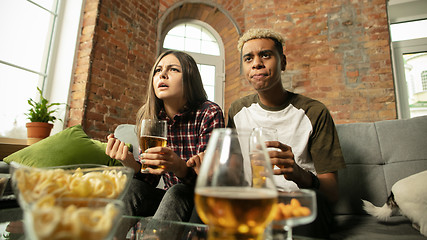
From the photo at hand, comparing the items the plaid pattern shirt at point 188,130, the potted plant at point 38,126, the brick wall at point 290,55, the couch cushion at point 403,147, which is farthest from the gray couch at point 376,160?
the potted plant at point 38,126

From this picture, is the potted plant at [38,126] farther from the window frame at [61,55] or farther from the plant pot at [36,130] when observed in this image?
the window frame at [61,55]

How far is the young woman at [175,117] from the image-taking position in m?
1.18

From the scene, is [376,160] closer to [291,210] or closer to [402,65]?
[291,210]

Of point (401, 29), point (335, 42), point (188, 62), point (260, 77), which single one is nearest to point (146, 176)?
point (188, 62)

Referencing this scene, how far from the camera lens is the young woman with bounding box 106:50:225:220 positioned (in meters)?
1.18

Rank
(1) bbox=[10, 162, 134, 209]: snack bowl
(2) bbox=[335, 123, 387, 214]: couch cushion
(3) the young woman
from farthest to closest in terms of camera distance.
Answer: (2) bbox=[335, 123, 387, 214]: couch cushion → (3) the young woman → (1) bbox=[10, 162, 134, 209]: snack bowl

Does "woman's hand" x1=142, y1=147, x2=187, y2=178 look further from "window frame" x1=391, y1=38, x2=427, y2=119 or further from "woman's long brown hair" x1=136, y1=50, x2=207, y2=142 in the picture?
"window frame" x1=391, y1=38, x2=427, y2=119

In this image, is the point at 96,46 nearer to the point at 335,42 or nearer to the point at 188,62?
the point at 188,62

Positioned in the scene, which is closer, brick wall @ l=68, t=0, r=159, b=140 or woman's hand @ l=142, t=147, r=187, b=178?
woman's hand @ l=142, t=147, r=187, b=178

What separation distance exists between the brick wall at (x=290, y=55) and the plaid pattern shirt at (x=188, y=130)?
1590 millimetres

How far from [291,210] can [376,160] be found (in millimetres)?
1284

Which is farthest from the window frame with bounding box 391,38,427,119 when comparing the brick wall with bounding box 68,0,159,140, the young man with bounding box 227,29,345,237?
the brick wall with bounding box 68,0,159,140

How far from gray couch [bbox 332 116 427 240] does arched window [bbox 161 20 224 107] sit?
9.33 ft

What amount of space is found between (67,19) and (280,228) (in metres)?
3.25
